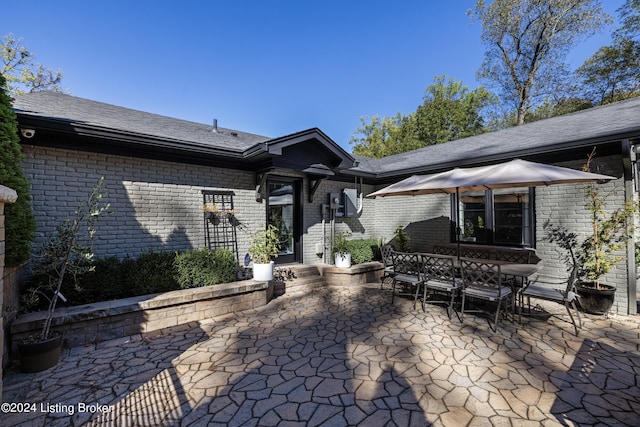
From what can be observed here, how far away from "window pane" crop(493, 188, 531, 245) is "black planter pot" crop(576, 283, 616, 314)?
1359 millimetres

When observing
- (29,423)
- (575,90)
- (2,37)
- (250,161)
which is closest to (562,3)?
(575,90)

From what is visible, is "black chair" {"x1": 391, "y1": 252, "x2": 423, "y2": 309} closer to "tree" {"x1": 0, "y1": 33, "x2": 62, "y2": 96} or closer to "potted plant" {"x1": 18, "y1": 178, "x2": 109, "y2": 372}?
"potted plant" {"x1": 18, "y1": 178, "x2": 109, "y2": 372}

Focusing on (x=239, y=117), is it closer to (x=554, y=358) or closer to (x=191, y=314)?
(x=191, y=314)

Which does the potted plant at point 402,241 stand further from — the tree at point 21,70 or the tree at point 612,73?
the tree at point 21,70

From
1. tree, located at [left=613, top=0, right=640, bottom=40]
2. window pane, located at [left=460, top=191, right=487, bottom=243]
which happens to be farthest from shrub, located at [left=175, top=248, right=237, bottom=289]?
tree, located at [left=613, top=0, right=640, bottom=40]

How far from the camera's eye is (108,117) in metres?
5.20

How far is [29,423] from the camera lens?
7.25 feet

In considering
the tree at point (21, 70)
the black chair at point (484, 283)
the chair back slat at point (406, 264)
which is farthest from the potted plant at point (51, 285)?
the tree at point (21, 70)

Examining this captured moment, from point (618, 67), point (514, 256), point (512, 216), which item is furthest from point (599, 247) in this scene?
point (618, 67)

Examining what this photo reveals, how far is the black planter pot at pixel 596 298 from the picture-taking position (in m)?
4.34

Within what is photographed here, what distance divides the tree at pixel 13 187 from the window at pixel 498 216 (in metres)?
7.93

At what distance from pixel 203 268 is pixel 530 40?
20.6 metres

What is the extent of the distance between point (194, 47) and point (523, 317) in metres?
10.7

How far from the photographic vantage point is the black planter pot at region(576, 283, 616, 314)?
434 cm
